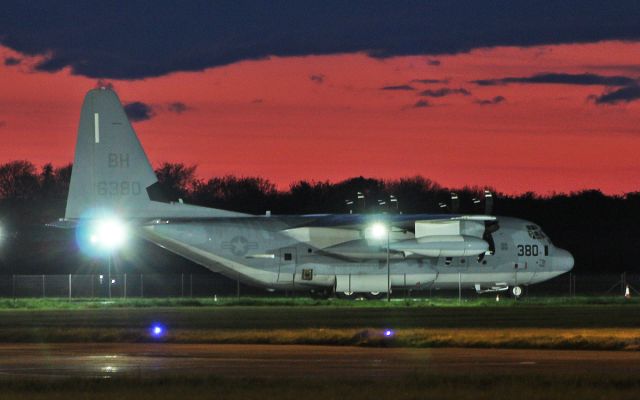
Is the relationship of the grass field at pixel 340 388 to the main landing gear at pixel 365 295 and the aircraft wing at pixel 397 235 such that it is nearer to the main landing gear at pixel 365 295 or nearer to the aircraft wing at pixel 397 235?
the aircraft wing at pixel 397 235

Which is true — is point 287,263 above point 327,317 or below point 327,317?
above

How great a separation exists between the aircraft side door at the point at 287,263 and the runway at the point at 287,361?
1018 inches

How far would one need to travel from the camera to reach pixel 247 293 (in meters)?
80.4

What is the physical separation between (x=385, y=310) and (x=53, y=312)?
14.8 m

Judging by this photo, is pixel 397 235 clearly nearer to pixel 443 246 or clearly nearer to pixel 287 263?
pixel 443 246

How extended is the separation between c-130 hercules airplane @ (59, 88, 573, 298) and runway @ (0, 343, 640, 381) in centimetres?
2453

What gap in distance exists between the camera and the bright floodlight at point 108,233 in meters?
55.2

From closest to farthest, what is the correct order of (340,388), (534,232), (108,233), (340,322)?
(340,388)
(340,322)
(108,233)
(534,232)

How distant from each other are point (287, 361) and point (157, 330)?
38.3ft

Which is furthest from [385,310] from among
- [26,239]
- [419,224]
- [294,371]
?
[26,239]

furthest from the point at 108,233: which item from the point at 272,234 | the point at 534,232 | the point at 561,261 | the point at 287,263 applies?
the point at 561,261

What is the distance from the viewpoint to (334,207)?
125562 millimetres

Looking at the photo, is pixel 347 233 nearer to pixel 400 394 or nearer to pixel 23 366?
pixel 23 366

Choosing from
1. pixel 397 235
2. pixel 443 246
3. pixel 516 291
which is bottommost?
pixel 516 291
